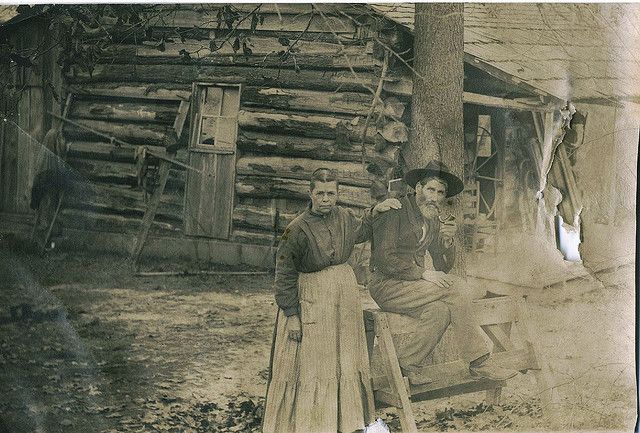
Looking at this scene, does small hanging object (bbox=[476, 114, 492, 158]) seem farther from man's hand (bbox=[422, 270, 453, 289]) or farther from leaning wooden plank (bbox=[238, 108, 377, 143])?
man's hand (bbox=[422, 270, 453, 289])

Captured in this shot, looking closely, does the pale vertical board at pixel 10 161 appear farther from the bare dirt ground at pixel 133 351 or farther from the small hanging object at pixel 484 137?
the small hanging object at pixel 484 137

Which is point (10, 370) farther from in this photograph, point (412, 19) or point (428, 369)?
point (412, 19)

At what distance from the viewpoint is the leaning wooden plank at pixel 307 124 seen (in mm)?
3854

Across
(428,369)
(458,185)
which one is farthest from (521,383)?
(458,185)

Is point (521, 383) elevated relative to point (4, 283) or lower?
lower

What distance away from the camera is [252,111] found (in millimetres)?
3908

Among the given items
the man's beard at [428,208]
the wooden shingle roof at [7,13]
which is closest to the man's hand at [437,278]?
the man's beard at [428,208]

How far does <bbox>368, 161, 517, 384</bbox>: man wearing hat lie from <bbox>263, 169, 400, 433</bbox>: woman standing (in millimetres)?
176

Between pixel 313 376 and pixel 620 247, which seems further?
pixel 620 247

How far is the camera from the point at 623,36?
398 cm

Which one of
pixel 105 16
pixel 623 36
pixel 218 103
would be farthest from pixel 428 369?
pixel 105 16

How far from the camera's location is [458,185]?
12.7ft

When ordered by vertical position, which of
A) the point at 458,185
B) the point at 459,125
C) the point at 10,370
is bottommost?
the point at 10,370

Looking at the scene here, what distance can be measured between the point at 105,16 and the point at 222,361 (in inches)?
69.8
